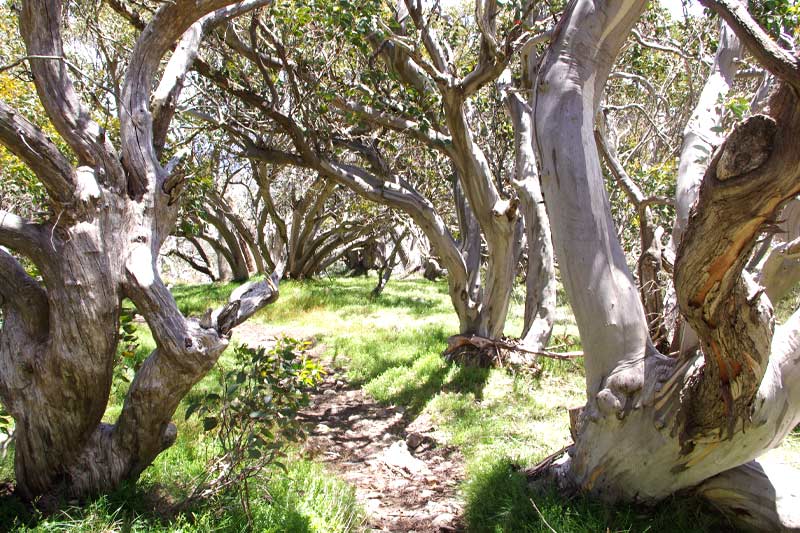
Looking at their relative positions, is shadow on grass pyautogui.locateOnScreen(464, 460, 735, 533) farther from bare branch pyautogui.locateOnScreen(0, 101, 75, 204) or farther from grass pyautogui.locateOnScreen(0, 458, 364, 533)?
bare branch pyautogui.locateOnScreen(0, 101, 75, 204)

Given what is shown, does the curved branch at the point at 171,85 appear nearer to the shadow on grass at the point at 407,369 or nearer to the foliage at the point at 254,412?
the foliage at the point at 254,412

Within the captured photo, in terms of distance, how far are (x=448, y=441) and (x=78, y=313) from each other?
3287mm

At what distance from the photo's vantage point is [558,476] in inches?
136

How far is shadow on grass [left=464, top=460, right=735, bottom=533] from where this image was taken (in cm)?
299

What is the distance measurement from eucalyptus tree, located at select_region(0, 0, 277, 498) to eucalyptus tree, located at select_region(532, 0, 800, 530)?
2068 millimetres

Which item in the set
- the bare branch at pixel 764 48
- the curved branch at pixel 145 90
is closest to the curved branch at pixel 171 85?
the curved branch at pixel 145 90

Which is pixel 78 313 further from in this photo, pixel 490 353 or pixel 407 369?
pixel 490 353

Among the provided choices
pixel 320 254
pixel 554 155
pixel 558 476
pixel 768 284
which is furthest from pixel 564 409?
pixel 320 254

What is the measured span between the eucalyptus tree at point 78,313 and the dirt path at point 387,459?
170 centimetres

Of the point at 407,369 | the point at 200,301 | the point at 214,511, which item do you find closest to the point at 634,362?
the point at 214,511

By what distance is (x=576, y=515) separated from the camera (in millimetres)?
3062

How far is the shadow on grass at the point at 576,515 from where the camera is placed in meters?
2.99

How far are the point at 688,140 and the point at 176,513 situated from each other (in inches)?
156

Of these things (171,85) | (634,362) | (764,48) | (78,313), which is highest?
(171,85)
